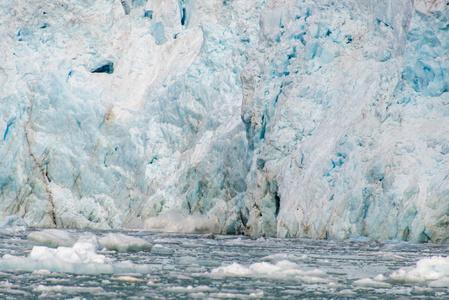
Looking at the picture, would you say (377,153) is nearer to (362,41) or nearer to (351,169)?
(351,169)

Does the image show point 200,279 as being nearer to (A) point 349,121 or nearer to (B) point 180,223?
(A) point 349,121

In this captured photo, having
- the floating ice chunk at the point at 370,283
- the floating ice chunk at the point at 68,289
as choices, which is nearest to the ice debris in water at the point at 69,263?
the floating ice chunk at the point at 68,289

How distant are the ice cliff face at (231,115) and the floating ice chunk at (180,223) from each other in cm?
39

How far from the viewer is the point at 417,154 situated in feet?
55.5

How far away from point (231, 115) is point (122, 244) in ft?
65.6

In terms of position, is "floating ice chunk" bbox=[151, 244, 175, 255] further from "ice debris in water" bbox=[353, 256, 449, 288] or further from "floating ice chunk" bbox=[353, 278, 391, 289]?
"floating ice chunk" bbox=[353, 278, 391, 289]

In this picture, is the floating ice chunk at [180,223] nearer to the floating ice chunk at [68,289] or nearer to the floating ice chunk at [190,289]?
the floating ice chunk at [190,289]

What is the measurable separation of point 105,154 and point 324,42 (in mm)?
14366

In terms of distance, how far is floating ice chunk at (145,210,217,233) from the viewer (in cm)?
2639

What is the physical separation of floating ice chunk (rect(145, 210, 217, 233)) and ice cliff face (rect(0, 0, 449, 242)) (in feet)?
1.29

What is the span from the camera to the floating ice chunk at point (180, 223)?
26.4 meters

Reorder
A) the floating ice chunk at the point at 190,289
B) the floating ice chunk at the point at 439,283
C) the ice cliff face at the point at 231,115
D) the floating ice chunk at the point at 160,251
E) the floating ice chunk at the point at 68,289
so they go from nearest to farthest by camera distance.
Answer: the floating ice chunk at the point at 68,289 → the floating ice chunk at the point at 190,289 → the floating ice chunk at the point at 439,283 → the floating ice chunk at the point at 160,251 → the ice cliff face at the point at 231,115

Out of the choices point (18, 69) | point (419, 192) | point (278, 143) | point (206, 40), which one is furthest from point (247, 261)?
point (18, 69)

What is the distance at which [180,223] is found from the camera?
27.3 m
